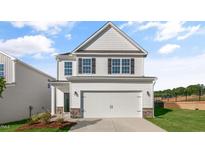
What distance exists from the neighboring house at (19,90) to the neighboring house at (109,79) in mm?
4298

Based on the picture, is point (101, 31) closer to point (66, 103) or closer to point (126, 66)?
point (126, 66)

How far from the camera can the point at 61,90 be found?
23062 mm

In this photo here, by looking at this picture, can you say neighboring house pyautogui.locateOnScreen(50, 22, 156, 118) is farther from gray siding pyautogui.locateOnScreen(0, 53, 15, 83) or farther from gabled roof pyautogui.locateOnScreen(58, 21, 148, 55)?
gray siding pyautogui.locateOnScreen(0, 53, 15, 83)

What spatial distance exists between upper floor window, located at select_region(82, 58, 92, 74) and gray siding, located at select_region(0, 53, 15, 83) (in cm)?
552

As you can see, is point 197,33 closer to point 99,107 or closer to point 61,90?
point 99,107

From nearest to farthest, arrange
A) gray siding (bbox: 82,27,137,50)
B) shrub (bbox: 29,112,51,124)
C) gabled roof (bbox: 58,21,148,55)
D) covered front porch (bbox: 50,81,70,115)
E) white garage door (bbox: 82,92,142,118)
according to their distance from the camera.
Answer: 1. shrub (bbox: 29,112,51,124)
2. white garage door (bbox: 82,92,142,118)
3. gabled roof (bbox: 58,21,148,55)
4. gray siding (bbox: 82,27,137,50)
5. covered front porch (bbox: 50,81,70,115)

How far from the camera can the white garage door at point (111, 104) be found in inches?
760

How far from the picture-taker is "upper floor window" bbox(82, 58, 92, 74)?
20.0 meters

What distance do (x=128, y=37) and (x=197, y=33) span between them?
564cm

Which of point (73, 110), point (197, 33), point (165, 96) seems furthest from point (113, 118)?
point (165, 96)

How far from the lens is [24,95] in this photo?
21891mm

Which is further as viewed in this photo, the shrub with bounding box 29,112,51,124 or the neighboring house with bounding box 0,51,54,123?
the neighboring house with bounding box 0,51,54,123

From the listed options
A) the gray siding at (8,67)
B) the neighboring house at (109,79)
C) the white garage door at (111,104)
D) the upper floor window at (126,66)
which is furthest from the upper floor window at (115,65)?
the gray siding at (8,67)

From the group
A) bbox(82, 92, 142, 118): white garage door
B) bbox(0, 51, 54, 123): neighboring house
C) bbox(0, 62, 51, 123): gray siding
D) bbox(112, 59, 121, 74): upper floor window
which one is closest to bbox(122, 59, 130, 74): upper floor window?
bbox(112, 59, 121, 74): upper floor window
